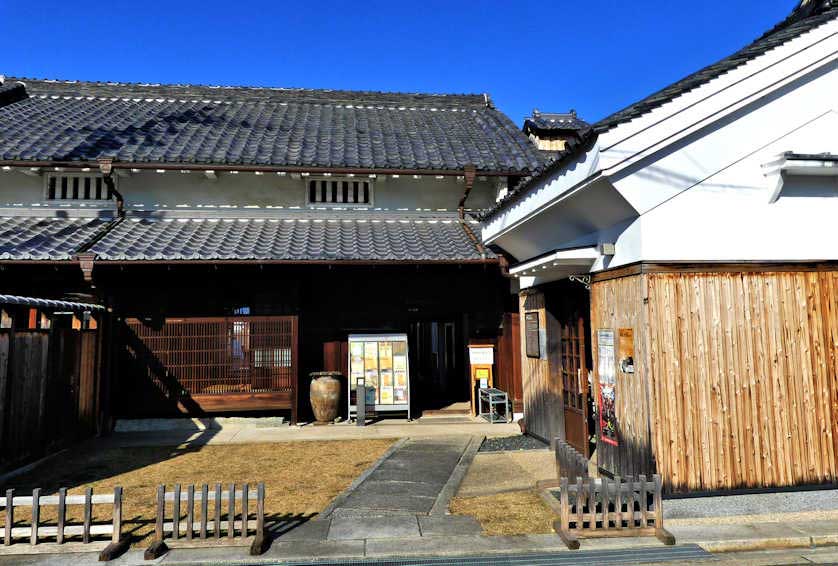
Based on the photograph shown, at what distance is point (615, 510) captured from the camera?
542 cm

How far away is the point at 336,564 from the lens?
4848 millimetres

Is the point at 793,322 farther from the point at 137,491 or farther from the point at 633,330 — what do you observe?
the point at 137,491

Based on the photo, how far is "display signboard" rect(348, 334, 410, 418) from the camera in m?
12.4

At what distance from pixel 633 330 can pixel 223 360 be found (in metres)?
8.89

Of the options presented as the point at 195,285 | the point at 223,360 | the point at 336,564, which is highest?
the point at 195,285

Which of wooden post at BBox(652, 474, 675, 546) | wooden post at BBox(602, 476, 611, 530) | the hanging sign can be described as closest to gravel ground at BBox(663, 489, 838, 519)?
wooden post at BBox(652, 474, 675, 546)

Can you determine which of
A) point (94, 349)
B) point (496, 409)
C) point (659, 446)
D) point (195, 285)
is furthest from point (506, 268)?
point (94, 349)

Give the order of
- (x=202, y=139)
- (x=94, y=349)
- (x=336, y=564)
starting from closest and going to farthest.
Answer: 1. (x=336, y=564)
2. (x=94, y=349)
3. (x=202, y=139)

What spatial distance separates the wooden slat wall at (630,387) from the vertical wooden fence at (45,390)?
8545mm

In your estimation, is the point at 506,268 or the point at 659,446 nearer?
the point at 659,446

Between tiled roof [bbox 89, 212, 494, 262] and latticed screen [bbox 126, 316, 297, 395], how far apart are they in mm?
1603

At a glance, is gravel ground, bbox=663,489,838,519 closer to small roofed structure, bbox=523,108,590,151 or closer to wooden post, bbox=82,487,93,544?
wooden post, bbox=82,487,93,544

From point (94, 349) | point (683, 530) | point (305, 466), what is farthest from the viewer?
point (94, 349)

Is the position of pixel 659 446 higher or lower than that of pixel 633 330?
lower
